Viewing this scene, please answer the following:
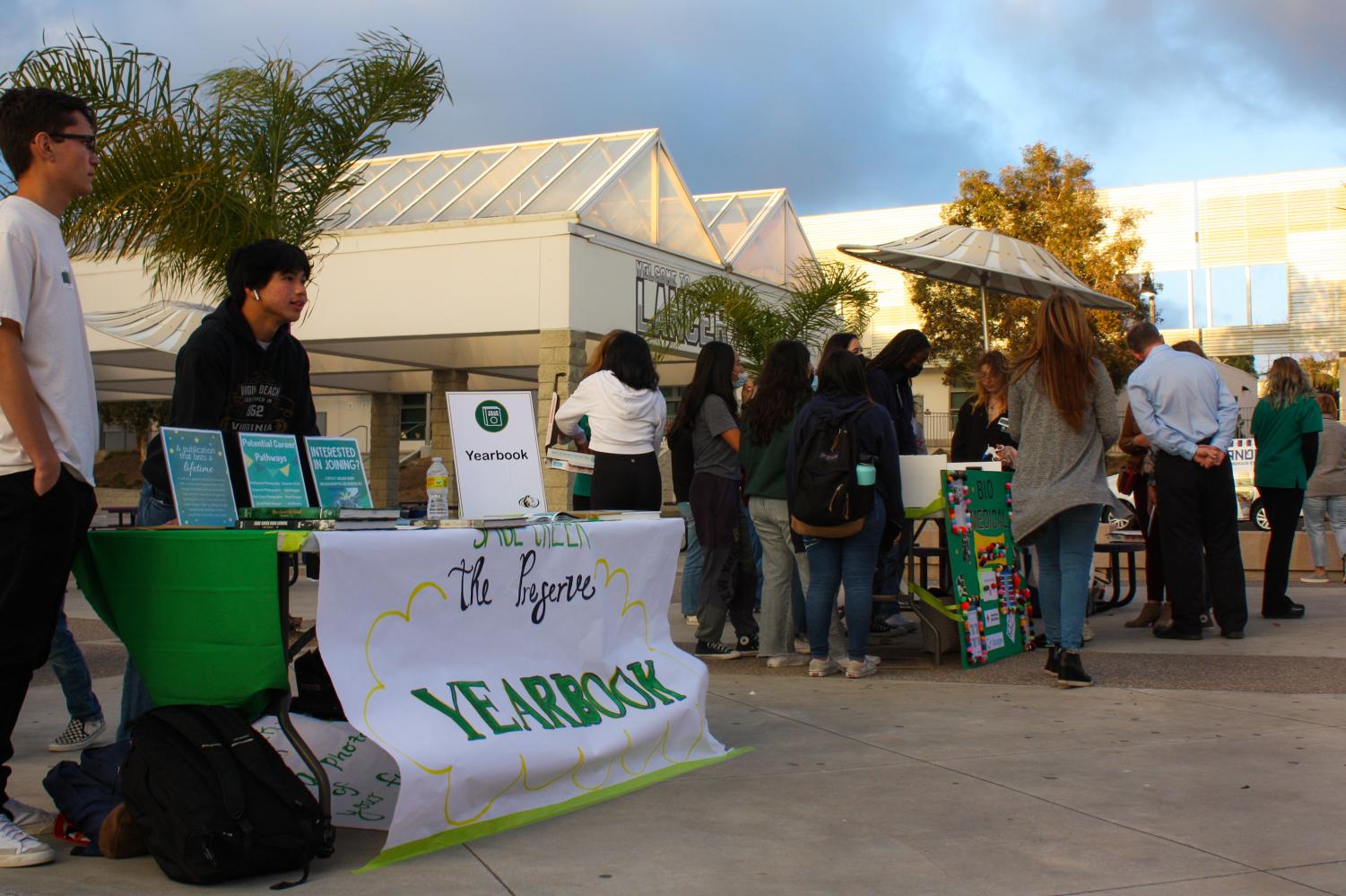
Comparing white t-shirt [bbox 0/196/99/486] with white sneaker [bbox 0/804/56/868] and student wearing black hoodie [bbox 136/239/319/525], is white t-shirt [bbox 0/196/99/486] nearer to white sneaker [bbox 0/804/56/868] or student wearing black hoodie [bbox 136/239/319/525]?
student wearing black hoodie [bbox 136/239/319/525]

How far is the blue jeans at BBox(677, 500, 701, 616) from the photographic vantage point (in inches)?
332

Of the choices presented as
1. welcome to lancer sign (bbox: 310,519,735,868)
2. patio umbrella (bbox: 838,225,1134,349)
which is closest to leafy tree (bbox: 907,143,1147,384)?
patio umbrella (bbox: 838,225,1134,349)

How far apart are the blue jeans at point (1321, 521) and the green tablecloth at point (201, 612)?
1090 cm

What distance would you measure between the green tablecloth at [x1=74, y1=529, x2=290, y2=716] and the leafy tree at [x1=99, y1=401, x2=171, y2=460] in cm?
4353

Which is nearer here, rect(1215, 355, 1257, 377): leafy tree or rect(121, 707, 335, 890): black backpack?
rect(121, 707, 335, 890): black backpack

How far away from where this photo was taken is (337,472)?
4.32 metres

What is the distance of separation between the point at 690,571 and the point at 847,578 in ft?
6.82

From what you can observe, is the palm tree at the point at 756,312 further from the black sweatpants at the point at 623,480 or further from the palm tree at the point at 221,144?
the black sweatpants at the point at 623,480

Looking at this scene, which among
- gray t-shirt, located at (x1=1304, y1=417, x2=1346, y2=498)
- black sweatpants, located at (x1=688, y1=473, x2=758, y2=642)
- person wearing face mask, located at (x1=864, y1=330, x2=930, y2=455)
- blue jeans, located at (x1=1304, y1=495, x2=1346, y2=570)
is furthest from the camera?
blue jeans, located at (x1=1304, y1=495, x2=1346, y2=570)

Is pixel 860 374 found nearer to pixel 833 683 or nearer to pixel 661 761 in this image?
pixel 833 683

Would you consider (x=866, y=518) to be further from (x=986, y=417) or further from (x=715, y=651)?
(x=986, y=417)

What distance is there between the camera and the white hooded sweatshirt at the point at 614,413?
6.81 metres

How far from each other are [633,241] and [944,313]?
53.1 feet

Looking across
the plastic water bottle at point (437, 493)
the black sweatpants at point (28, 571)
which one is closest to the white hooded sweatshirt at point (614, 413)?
the plastic water bottle at point (437, 493)
